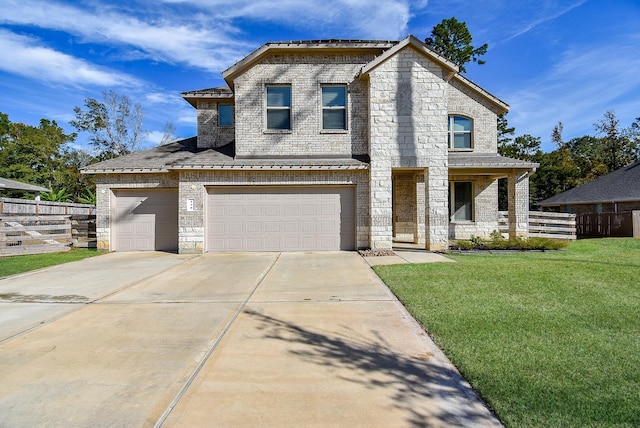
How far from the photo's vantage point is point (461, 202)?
53.8 feet

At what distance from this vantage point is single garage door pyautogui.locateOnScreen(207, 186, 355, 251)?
41.0ft

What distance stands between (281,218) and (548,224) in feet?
A: 42.0

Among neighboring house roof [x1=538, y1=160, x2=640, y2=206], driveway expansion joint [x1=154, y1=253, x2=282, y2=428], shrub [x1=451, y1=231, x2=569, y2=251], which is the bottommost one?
driveway expansion joint [x1=154, y1=253, x2=282, y2=428]

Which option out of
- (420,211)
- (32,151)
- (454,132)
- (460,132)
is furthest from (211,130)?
(32,151)

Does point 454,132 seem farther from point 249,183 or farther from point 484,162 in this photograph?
point 249,183

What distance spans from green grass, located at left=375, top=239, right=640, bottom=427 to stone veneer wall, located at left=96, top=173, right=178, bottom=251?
8914 mm

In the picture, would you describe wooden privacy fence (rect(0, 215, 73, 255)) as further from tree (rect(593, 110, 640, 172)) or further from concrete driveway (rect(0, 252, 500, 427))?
tree (rect(593, 110, 640, 172))

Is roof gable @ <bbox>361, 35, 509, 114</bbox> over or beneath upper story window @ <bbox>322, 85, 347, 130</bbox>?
over

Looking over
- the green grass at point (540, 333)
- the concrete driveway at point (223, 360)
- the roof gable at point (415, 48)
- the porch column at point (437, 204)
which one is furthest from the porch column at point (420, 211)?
the concrete driveway at point (223, 360)

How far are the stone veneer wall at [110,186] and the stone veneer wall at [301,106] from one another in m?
3.02

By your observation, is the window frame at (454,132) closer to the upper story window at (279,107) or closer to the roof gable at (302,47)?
the roof gable at (302,47)

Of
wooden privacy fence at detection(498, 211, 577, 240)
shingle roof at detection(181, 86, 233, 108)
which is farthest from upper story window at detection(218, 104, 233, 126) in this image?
wooden privacy fence at detection(498, 211, 577, 240)

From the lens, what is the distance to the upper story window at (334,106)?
12.8 m

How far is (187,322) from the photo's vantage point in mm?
5109
